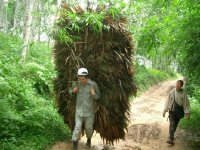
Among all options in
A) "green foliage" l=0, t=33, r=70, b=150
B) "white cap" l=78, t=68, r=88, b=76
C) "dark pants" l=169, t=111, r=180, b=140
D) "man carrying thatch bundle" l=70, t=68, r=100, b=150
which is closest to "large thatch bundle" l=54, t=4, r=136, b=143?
"man carrying thatch bundle" l=70, t=68, r=100, b=150

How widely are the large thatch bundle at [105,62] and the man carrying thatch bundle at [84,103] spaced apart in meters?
0.28

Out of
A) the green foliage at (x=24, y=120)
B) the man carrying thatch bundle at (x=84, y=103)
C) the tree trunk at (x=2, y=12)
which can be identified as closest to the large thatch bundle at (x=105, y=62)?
the man carrying thatch bundle at (x=84, y=103)

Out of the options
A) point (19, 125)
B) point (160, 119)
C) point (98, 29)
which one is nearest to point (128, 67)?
point (98, 29)

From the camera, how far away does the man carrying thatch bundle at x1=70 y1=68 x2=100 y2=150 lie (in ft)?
25.1

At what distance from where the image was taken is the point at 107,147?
28.5 feet

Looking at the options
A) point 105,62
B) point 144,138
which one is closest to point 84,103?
point 105,62

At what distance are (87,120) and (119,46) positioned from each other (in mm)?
1979

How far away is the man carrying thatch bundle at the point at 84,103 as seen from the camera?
301 inches

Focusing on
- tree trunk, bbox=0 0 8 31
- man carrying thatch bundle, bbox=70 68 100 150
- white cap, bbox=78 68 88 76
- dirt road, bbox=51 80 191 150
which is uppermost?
tree trunk, bbox=0 0 8 31

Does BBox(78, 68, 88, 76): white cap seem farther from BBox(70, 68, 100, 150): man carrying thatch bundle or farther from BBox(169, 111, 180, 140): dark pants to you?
BBox(169, 111, 180, 140): dark pants

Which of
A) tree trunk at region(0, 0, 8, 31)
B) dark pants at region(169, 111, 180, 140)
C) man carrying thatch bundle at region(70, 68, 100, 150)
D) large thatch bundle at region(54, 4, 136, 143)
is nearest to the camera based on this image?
man carrying thatch bundle at region(70, 68, 100, 150)

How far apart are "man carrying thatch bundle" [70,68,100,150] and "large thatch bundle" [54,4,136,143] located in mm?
276

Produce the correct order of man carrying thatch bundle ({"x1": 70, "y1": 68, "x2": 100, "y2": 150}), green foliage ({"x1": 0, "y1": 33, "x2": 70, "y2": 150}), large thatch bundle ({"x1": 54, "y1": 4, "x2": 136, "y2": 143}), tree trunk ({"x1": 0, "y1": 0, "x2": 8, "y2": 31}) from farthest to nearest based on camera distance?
tree trunk ({"x1": 0, "y1": 0, "x2": 8, "y2": 31})
large thatch bundle ({"x1": 54, "y1": 4, "x2": 136, "y2": 143})
man carrying thatch bundle ({"x1": 70, "y1": 68, "x2": 100, "y2": 150})
green foliage ({"x1": 0, "y1": 33, "x2": 70, "y2": 150})

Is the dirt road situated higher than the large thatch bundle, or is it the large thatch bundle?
the large thatch bundle
